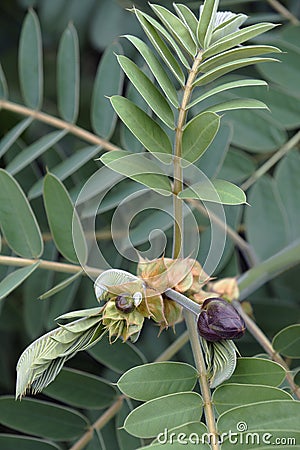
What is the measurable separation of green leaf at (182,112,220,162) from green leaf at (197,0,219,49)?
0.08 metres

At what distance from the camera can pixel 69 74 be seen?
104 cm

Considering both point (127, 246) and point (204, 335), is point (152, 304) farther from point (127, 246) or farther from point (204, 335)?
point (127, 246)

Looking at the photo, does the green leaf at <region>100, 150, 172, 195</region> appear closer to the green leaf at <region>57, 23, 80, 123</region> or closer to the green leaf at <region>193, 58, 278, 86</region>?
the green leaf at <region>193, 58, 278, 86</region>

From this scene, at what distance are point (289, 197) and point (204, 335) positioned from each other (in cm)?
48

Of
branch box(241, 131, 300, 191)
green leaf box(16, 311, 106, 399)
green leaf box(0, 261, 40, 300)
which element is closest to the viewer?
green leaf box(16, 311, 106, 399)

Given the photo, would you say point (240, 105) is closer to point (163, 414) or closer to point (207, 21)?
point (207, 21)

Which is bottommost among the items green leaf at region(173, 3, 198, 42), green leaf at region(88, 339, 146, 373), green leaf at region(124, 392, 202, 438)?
green leaf at region(88, 339, 146, 373)

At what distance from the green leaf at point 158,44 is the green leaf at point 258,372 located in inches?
9.9

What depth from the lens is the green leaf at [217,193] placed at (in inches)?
23.0

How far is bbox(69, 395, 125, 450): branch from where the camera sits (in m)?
0.85

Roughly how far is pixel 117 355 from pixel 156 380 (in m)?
0.25

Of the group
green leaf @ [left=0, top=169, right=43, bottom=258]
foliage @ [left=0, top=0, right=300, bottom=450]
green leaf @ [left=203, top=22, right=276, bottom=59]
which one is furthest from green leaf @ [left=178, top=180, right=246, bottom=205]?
green leaf @ [left=0, top=169, right=43, bottom=258]

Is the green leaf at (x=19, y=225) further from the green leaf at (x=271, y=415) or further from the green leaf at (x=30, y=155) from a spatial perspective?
the green leaf at (x=271, y=415)

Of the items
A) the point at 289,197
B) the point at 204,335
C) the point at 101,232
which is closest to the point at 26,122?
the point at 101,232
